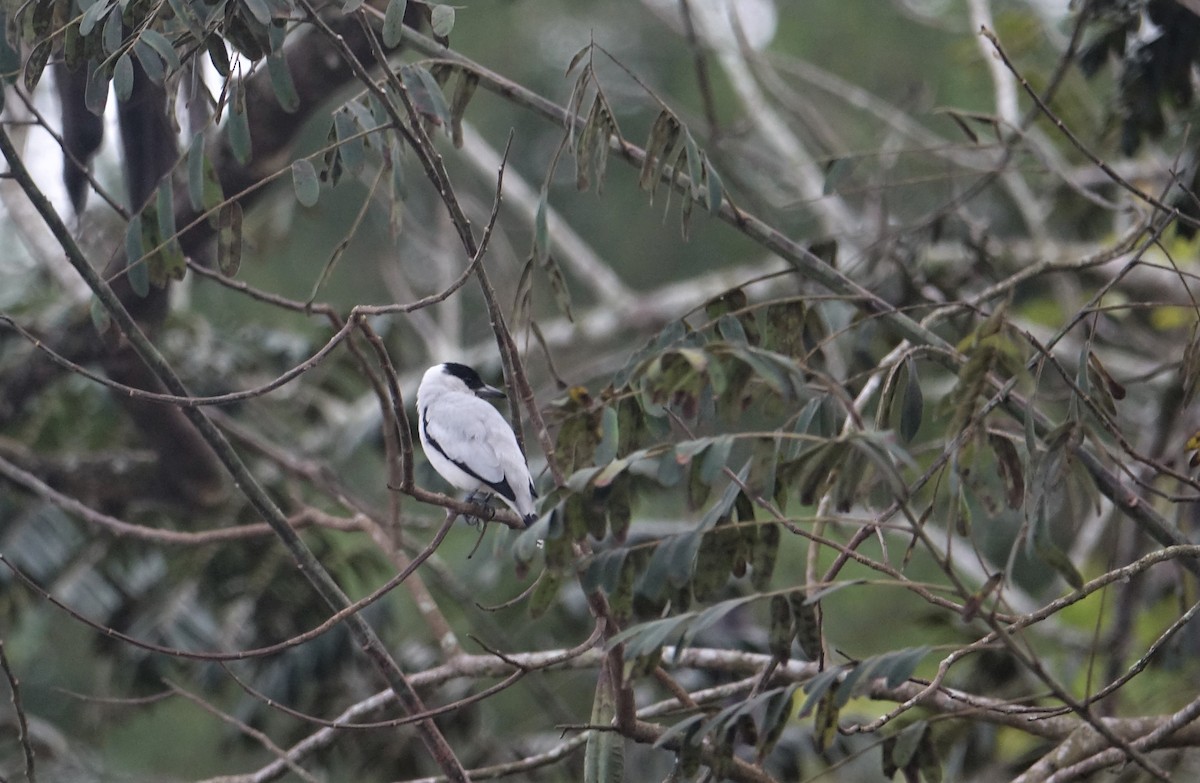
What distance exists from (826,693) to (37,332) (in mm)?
4772

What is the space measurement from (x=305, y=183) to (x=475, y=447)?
1.37 metres

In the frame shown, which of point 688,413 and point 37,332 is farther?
point 37,332

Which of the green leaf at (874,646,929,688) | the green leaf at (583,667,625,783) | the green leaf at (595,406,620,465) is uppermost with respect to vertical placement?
the green leaf at (595,406,620,465)

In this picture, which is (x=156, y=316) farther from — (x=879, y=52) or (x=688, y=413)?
(x=879, y=52)

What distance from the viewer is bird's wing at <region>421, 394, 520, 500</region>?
4285 mm

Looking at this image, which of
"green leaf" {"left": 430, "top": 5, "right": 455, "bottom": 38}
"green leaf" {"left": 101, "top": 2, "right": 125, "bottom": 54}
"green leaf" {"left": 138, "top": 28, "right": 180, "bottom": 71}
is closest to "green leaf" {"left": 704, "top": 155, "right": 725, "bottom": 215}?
"green leaf" {"left": 430, "top": 5, "right": 455, "bottom": 38}

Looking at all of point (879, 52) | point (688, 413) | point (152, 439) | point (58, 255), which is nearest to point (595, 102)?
point (688, 413)

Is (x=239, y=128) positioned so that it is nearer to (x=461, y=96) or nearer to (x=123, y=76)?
(x=123, y=76)

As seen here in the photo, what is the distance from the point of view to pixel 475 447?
4391 mm

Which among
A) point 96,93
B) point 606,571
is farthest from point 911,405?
point 96,93

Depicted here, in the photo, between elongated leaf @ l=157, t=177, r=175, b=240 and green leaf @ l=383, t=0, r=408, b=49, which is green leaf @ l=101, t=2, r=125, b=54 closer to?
elongated leaf @ l=157, t=177, r=175, b=240

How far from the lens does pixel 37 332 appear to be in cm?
617

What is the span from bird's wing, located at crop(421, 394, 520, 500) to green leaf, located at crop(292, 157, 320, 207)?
50.8 inches

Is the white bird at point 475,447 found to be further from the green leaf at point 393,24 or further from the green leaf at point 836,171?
the green leaf at point 393,24
